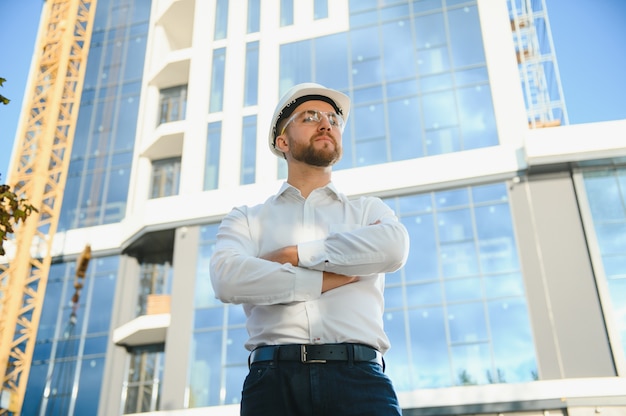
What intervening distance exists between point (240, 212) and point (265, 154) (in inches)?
796

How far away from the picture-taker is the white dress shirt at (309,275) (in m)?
2.91

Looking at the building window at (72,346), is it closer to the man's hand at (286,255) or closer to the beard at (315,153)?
the beard at (315,153)

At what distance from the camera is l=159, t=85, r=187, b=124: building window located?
2848 cm

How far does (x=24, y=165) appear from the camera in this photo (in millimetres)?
31641

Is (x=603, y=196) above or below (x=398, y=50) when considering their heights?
below

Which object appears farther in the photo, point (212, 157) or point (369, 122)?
point (212, 157)

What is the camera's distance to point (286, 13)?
84.8ft

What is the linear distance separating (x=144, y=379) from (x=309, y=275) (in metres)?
22.4

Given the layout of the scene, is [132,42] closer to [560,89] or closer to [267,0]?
[267,0]

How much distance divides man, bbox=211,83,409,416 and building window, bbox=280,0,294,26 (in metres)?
22.8

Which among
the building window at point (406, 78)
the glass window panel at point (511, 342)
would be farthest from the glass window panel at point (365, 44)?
the glass window panel at point (511, 342)

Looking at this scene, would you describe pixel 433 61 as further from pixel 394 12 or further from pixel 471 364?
pixel 471 364

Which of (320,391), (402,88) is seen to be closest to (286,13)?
(402,88)

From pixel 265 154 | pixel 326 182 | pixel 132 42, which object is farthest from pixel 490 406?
pixel 132 42
